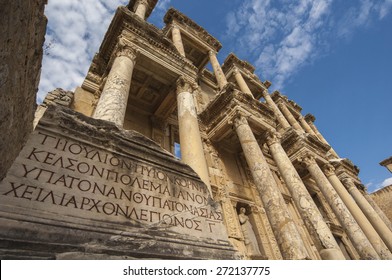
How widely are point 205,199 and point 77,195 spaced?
155cm

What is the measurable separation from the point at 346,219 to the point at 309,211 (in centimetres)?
367

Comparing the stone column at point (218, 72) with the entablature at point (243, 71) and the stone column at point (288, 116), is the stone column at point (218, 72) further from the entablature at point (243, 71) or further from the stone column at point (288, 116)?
the stone column at point (288, 116)

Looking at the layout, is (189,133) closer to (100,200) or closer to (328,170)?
(100,200)

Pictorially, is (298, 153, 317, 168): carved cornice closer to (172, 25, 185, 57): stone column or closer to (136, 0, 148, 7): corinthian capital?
(172, 25, 185, 57): stone column

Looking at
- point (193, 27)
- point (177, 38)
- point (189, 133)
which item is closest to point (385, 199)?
point (193, 27)

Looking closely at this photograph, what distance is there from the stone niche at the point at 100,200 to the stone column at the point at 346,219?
998cm

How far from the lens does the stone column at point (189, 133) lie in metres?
5.91

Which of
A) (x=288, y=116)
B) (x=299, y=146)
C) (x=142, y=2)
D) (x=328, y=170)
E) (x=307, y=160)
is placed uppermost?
(x=288, y=116)

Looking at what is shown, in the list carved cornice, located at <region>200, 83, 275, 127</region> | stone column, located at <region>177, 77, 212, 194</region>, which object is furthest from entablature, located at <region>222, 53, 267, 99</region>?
stone column, located at <region>177, 77, 212, 194</region>

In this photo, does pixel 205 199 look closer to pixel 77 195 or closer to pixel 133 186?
pixel 133 186

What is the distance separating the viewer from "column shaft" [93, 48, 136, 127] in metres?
4.88

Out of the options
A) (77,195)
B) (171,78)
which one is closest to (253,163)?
(171,78)

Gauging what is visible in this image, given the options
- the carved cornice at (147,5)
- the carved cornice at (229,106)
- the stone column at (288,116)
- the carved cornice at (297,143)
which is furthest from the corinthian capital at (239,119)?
the stone column at (288,116)

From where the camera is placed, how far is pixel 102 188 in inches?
Answer: 86.0
